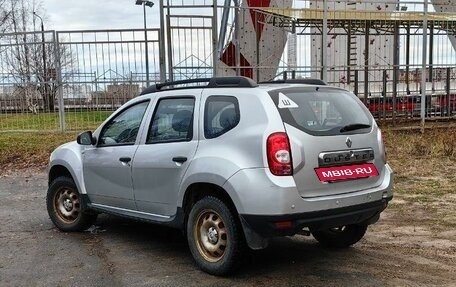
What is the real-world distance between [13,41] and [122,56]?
12.6 feet

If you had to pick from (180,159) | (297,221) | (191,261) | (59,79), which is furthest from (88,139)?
(59,79)

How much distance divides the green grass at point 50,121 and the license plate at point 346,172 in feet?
33.2

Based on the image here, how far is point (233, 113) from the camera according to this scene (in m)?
4.59

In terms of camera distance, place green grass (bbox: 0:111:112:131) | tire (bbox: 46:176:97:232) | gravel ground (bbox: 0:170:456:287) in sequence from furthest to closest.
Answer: green grass (bbox: 0:111:112:131) → tire (bbox: 46:176:97:232) → gravel ground (bbox: 0:170:456:287)

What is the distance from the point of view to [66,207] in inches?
250

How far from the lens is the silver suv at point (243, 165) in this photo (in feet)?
13.8

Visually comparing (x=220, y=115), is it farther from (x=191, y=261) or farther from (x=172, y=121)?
(x=191, y=261)

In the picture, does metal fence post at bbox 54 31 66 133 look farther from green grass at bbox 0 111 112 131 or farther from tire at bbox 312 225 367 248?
tire at bbox 312 225 367 248

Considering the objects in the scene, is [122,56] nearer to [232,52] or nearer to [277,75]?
[232,52]

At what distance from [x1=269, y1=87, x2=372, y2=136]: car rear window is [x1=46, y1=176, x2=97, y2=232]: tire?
2972mm

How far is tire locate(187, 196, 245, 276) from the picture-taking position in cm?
442

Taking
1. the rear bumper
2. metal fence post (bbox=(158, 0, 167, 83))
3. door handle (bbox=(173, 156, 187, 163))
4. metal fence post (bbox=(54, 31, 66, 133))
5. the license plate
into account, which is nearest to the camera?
the rear bumper

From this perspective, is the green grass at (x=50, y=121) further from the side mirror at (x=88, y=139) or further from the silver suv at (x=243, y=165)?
the silver suv at (x=243, y=165)

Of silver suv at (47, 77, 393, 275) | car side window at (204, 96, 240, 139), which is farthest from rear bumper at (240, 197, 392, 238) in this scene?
car side window at (204, 96, 240, 139)
